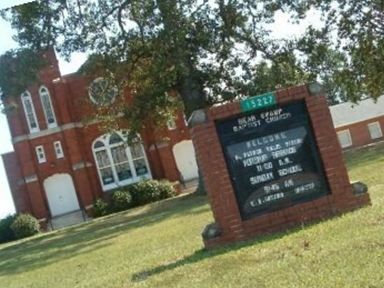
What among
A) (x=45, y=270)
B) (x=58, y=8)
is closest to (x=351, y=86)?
(x=58, y=8)

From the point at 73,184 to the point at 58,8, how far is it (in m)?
16.5

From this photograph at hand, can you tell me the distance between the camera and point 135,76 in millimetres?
31516

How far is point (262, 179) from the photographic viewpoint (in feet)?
33.0

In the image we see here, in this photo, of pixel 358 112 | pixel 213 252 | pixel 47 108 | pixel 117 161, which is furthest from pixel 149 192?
pixel 213 252

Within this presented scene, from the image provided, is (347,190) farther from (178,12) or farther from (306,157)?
(178,12)

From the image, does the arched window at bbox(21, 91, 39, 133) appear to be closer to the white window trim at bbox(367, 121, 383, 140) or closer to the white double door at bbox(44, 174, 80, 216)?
the white double door at bbox(44, 174, 80, 216)

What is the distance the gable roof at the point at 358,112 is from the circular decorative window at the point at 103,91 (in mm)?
27961

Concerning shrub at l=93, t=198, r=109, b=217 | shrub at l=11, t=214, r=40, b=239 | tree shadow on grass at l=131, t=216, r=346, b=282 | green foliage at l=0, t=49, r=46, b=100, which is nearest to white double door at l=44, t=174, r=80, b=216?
shrub at l=93, t=198, r=109, b=217

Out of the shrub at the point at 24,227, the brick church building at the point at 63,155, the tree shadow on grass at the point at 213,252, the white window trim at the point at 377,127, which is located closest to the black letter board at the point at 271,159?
the tree shadow on grass at the point at 213,252

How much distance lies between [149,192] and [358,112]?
25.4 metres

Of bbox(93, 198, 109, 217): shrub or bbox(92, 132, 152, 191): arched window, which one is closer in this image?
bbox(93, 198, 109, 217): shrub

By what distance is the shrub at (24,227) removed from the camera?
1505 inches

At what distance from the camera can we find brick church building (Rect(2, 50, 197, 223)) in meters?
42.4

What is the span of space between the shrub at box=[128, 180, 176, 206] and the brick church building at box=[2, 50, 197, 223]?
255 cm
